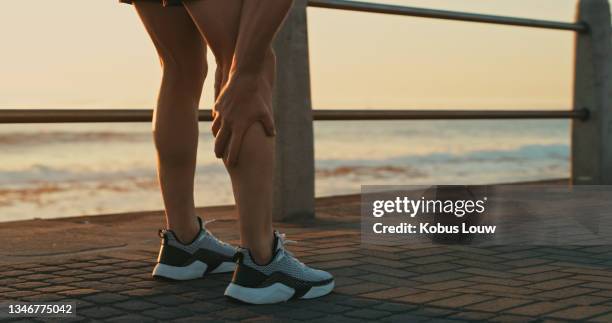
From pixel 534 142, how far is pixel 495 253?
31.0m

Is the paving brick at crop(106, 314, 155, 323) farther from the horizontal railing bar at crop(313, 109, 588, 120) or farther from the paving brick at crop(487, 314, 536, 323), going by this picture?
the horizontal railing bar at crop(313, 109, 588, 120)

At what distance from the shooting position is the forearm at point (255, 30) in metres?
2.18

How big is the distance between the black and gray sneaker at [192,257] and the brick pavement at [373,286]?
38 millimetres

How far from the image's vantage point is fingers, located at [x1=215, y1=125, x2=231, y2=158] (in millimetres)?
2238

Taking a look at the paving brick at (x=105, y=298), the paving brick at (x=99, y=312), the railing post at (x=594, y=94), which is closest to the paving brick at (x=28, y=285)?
the paving brick at (x=105, y=298)

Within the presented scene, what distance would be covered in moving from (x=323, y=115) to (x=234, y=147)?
2.03 metres

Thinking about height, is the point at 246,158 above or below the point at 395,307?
above

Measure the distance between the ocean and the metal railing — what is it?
4.00 metres

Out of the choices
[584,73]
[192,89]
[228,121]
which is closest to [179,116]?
[192,89]

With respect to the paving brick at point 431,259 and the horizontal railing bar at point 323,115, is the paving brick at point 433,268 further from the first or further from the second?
the horizontal railing bar at point 323,115

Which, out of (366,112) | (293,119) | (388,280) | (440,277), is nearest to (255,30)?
(388,280)

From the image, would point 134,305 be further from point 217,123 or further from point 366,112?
point 366,112

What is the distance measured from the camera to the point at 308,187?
13.7 feet

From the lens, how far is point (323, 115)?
424 cm
